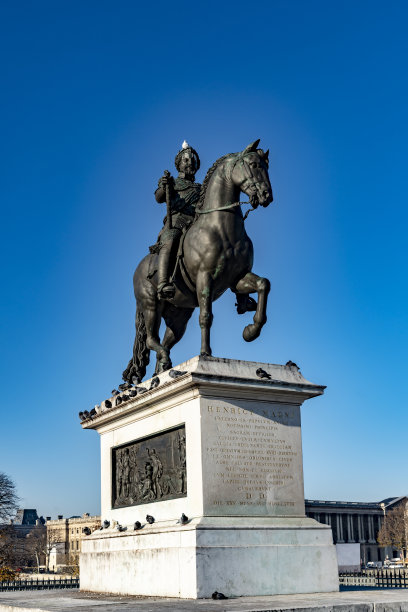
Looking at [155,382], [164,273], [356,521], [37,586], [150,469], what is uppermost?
[164,273]

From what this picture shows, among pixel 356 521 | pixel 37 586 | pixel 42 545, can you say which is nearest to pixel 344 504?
pixel 356 521

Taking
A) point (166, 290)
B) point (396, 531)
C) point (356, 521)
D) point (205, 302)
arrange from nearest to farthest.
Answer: point (205, 302), point (166, 290), point (396, 531), point (356, 521)

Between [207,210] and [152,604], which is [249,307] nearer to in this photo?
[207,210]

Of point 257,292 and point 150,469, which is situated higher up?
point 257,292

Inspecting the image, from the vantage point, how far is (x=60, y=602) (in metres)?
11.4

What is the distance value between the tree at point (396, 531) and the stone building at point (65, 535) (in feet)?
178

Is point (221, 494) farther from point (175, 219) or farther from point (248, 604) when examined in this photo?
point (175, 219)

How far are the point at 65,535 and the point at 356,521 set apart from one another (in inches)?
2479

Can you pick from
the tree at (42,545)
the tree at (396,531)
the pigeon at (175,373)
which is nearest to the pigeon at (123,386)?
the pigeon at (175,373)

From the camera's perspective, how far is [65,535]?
480 feet

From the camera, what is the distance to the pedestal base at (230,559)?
1118 centimetres

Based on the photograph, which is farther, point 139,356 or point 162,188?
point 139,356

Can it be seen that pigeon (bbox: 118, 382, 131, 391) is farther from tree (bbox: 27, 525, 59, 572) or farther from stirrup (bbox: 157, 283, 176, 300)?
tree (bbox: 27, 525, 59, 572)

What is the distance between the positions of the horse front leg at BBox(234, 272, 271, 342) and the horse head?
139 cm
